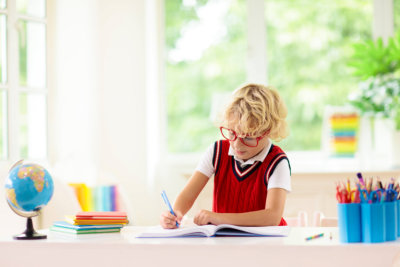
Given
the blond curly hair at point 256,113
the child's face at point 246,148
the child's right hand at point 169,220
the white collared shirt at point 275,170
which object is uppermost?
the blond curly hair at point 256,113

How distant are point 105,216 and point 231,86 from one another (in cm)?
262

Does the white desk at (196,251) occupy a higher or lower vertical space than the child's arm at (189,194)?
lower

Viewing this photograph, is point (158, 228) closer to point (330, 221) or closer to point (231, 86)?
point (330, 221)

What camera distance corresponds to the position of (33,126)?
12.3 ft

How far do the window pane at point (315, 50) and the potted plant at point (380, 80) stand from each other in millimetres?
286

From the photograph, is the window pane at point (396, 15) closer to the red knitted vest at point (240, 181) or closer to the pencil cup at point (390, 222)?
the red knitted vest at point (240, 181)

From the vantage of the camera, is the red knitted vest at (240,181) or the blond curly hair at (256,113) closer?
the blond curly hair at (256,113)

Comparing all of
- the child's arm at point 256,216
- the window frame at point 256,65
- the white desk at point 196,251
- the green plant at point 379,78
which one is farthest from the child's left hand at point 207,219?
the green plant at point 379,78

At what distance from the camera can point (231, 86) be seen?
4422 millimetres

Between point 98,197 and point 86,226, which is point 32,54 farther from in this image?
point 86,226

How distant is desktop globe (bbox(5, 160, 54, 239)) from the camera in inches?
73.3

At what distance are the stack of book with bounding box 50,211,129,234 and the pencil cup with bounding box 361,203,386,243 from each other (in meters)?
0.77

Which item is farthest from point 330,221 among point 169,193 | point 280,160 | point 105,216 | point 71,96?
point 71,96

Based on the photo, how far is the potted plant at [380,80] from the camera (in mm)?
3941
